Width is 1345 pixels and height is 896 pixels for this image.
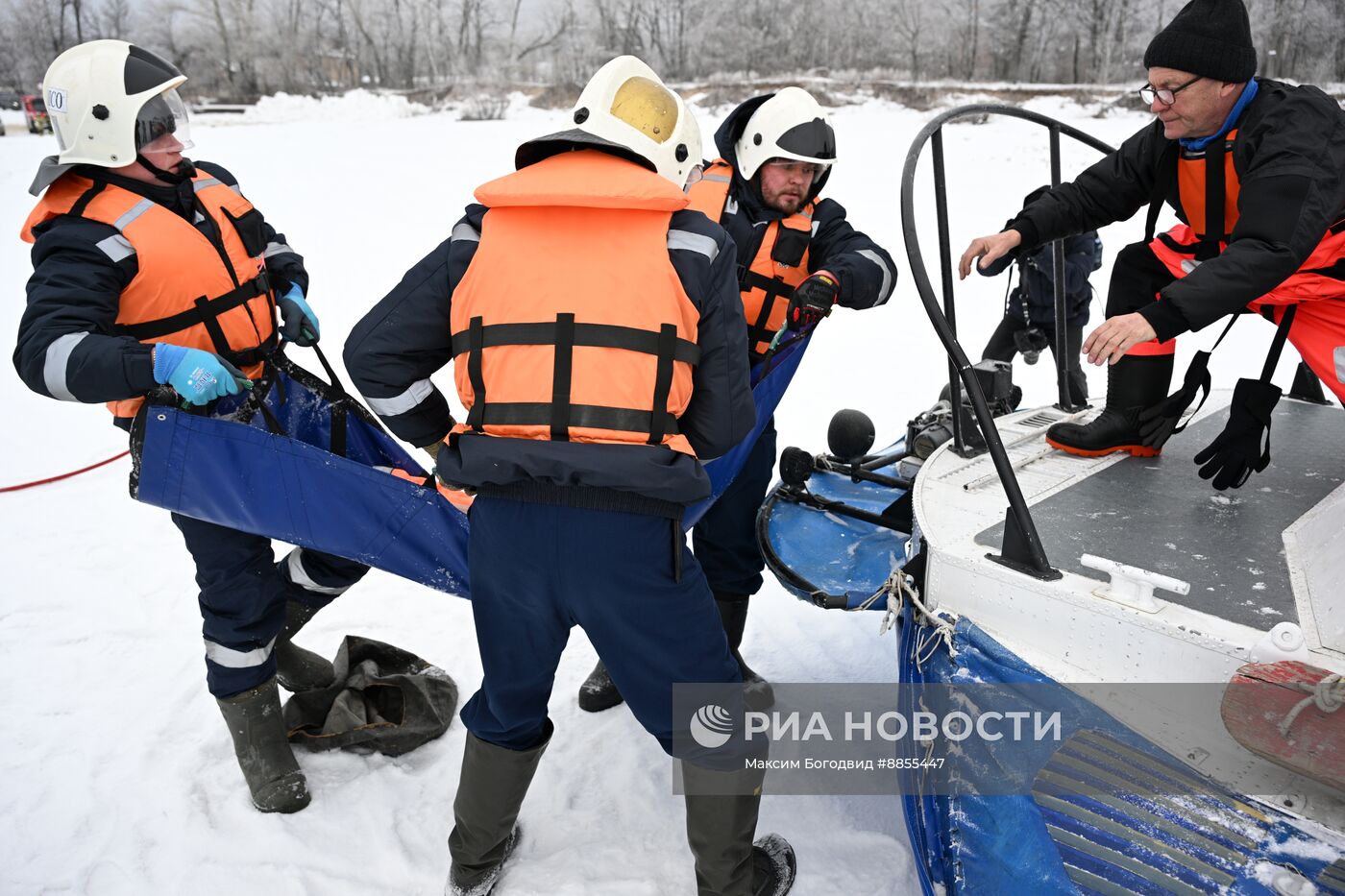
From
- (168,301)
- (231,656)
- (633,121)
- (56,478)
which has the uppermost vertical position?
(633,121)

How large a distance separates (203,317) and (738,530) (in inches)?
70.2

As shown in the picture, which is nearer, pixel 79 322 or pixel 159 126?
pixel 79 322

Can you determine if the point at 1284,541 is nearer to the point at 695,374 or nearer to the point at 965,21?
the point at 695,374

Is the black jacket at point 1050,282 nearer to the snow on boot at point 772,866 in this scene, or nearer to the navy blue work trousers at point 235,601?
the snow on boot at point 772,866

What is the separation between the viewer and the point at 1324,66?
821 inches

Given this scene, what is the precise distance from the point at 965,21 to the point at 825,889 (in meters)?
33.2

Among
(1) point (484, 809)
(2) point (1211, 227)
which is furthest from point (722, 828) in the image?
(2) point (1211, 227)

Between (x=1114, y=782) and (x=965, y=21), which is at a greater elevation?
(x=965, y=21)

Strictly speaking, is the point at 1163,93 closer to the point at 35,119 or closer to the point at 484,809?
the point at 484,809

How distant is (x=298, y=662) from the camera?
3.13 metres

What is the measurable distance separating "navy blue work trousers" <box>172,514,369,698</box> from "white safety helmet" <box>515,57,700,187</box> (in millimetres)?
1497

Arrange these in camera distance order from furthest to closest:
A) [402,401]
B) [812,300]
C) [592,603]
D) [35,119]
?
[35,119]
[812,300]
[402,401]
[592,603]

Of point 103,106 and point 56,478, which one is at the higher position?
point 103,106

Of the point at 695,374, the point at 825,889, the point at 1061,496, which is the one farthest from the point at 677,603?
the point at 1061,496
